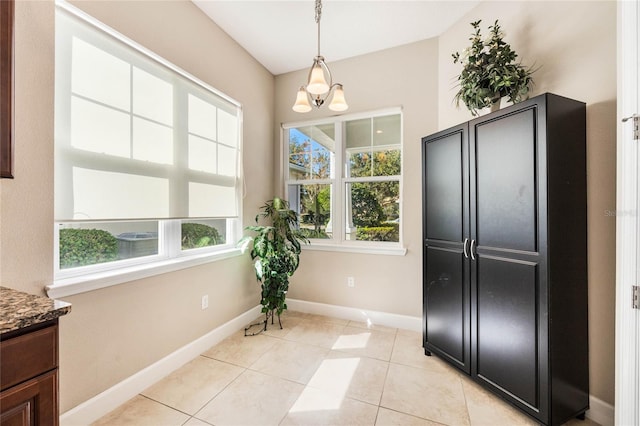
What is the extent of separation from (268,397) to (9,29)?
237 cm

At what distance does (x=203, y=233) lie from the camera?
2.61 metres

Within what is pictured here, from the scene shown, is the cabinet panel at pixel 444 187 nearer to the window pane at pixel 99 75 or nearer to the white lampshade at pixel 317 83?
the white lampshade at pixel 317 83

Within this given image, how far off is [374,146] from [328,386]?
94.9 inches

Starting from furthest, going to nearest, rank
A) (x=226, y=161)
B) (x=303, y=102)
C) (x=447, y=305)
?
(x=226, y=161), (x=447, y=305), (x=303, y=102)

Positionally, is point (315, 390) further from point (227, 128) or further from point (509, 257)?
point (227, 128)

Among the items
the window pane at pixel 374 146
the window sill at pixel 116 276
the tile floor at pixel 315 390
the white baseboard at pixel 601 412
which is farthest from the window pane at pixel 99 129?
the white baseboard at pixel 601 412

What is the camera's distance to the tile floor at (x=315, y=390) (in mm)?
1682

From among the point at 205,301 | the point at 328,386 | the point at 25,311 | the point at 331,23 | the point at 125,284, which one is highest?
the point at 331,23

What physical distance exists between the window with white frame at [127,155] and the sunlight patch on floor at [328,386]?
1.40 metres

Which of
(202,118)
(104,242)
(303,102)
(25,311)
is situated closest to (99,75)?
(202,118)

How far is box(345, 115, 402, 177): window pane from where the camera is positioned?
10.1 feet

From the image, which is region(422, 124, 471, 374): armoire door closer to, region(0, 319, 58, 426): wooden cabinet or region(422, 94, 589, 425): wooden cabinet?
region(422, 94, 589, 425): wooden cabinet

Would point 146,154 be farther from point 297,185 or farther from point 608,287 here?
point 608,287

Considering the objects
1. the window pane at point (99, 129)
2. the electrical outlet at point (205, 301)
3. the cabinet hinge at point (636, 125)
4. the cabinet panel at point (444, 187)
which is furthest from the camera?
the electrical outlet at point (205, 301)
